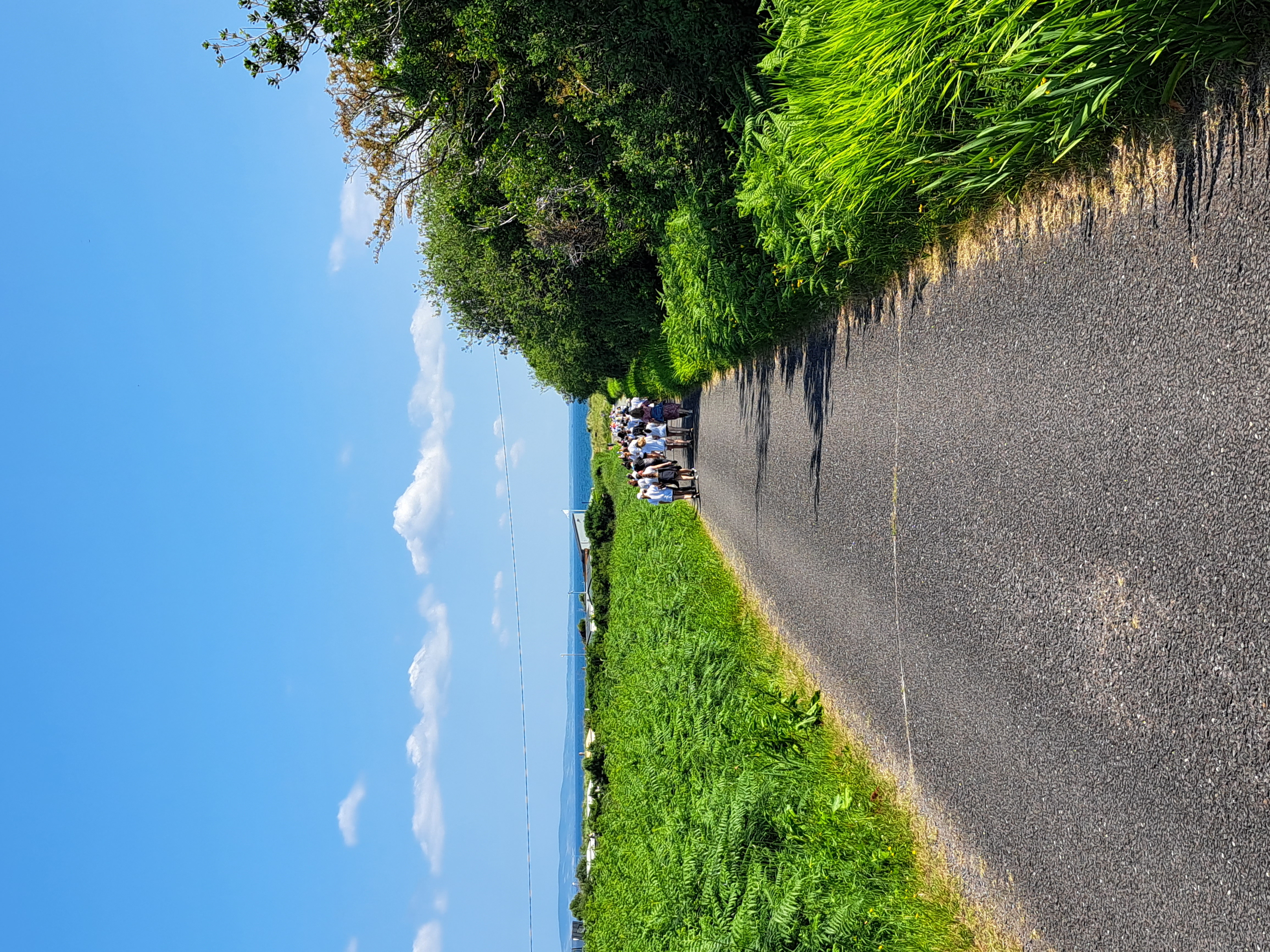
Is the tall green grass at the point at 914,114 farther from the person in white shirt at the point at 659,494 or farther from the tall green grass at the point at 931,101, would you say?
the person in white shirt at the point at 659,494

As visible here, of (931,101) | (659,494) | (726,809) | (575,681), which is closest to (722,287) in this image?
(931,101)

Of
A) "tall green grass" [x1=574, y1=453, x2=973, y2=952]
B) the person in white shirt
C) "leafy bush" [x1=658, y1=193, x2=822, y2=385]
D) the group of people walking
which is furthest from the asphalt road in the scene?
the group of people walking

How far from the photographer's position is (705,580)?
48.2 feet

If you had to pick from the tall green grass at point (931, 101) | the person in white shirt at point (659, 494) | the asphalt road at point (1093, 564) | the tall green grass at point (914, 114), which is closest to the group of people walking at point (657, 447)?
the person in white shirt at point (659, 494)

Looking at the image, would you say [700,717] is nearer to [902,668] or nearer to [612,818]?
[902,668]

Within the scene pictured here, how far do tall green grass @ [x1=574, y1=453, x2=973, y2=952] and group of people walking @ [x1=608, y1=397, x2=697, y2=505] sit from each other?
3.32ft

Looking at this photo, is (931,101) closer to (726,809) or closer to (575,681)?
(726,809)

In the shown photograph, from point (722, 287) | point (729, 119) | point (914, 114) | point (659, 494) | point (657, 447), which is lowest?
point (659, 494)

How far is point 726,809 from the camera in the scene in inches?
371

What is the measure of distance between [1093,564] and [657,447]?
13.0 meters

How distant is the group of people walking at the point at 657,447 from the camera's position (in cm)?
1689

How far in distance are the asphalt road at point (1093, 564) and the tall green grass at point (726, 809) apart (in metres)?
0.71

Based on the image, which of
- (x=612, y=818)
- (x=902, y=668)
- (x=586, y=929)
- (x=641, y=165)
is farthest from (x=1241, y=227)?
(x=586, y=929)

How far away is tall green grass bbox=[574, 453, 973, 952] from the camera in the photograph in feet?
21.7
